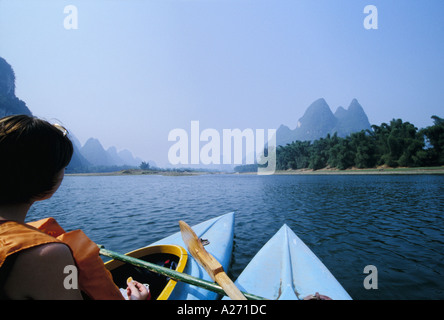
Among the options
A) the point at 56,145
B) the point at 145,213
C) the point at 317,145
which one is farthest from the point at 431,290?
the point at 317,145

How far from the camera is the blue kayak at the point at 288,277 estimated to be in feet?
13.9

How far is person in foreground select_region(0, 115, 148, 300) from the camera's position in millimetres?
964

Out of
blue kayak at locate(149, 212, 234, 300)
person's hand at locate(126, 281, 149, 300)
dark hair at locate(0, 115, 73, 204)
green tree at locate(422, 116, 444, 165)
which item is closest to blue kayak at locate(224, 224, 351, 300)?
blue kayak at locate(149, 212, 234, 300)

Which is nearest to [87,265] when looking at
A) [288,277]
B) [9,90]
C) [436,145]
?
[288,277]

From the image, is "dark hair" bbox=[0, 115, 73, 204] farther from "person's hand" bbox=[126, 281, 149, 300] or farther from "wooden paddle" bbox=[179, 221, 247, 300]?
"wooden paddle" bbox=[179, 221, 247, 300]

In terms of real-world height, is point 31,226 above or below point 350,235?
above

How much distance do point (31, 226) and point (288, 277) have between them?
4922 mm

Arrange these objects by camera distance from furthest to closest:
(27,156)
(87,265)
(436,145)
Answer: (436,145)
(87,265)
(27,156)

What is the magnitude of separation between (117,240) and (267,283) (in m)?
7.05

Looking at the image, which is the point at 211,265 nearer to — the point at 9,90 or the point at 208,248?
the point at 208,248

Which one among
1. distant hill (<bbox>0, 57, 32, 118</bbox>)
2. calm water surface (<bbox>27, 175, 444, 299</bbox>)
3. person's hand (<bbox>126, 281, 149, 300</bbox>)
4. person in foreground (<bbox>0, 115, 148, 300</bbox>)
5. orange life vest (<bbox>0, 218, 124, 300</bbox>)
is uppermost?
distant hill (<bbox>0, 57, 32, 118</bbox>)

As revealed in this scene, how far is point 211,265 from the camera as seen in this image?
3.94 meters

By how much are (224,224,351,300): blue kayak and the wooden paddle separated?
3.53 feet
